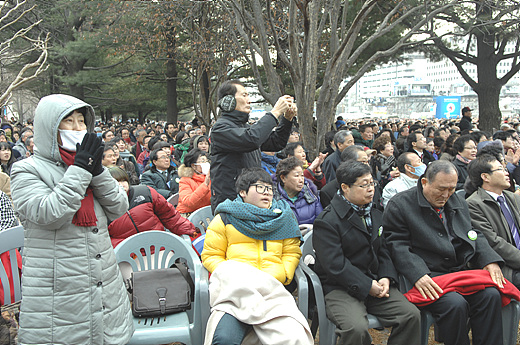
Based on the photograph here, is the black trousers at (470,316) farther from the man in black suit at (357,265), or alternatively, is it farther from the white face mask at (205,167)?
the white face mask at (205,167)

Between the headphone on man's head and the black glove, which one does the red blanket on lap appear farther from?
the black glove

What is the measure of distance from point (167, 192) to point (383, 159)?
319 centimetres

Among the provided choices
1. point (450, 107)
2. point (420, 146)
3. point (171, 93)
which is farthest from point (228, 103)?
point (450, 107)

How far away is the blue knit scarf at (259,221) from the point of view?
3.12 meters

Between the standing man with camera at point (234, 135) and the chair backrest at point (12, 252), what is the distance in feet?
4.88

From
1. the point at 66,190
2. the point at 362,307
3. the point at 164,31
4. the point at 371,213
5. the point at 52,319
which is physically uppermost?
the point at 164,31

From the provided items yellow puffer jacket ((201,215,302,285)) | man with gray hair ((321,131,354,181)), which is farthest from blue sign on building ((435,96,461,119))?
yellow puffer jacket ((201,215,302,285))

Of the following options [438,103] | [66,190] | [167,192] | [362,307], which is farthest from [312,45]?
[438,103]

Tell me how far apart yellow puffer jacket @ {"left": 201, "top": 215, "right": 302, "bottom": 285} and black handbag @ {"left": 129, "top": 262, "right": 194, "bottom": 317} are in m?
0.22

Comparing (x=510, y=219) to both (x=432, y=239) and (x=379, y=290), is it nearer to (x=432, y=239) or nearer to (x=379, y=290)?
(x=432, y=239)

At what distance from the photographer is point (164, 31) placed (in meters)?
16.2

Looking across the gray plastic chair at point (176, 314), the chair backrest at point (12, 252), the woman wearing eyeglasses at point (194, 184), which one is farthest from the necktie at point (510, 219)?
the chair backrest at point (12, 252)

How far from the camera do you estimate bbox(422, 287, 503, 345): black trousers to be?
309 cm

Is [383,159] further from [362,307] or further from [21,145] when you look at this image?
[21,145]
